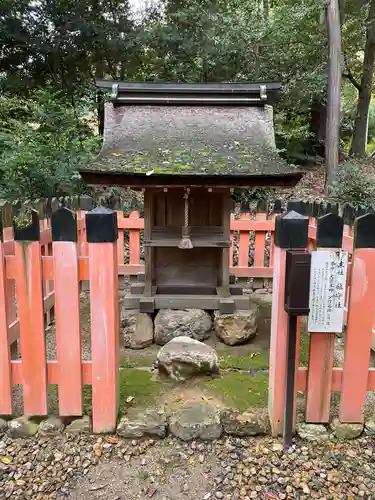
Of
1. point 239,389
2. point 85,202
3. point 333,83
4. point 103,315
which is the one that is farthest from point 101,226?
point 333,83

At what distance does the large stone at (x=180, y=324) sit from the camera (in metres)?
4.02

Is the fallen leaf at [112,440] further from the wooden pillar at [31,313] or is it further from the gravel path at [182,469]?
the wooden pillar at [31,313]

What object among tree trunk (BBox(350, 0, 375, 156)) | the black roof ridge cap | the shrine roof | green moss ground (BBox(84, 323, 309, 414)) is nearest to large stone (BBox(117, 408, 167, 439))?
green moss ground (BBox(84, 323, 309, 414))

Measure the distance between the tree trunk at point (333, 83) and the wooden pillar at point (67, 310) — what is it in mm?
9450

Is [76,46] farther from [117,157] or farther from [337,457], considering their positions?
[337,457]

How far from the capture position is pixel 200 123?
4312 millimetres

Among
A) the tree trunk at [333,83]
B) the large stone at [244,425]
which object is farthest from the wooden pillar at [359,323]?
the tree trunk at [333,83]

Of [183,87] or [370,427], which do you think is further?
[183,87]

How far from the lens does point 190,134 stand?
4145 mm

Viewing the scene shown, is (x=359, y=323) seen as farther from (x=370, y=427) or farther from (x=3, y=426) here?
(x=3, y=426)

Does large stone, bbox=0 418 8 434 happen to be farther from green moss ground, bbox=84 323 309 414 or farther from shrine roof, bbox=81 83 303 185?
shrine roof, bbox=81 83 303 185

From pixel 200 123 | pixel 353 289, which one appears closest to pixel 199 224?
pixel 200 123

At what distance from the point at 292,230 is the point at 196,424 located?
134cm

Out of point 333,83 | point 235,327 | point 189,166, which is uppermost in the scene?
point 333,83
